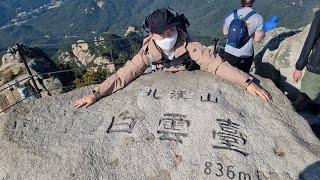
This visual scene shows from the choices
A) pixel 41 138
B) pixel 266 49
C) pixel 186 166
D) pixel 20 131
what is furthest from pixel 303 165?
pixel 266 49

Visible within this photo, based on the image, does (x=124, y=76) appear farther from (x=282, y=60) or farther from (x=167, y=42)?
(x=282, y=60)

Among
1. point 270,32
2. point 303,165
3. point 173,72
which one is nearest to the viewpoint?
point 303,165

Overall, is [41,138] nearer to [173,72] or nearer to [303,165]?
[173,72]

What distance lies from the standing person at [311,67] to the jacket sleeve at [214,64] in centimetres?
96

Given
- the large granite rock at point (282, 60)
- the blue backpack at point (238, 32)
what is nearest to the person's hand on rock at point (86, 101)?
the blue backpack at point (238, 32)

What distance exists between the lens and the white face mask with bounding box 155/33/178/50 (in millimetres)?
5746

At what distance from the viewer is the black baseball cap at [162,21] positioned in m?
5.50

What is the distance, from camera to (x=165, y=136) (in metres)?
5.39

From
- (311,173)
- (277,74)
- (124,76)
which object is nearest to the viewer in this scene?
(311,173)

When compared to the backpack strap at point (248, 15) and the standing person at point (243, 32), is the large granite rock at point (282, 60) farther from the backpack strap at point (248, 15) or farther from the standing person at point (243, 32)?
the backpack strap at point (248, 15)

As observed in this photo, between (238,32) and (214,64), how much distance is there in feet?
3.94

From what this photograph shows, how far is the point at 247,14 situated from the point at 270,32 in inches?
174

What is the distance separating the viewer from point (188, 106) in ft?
18.9

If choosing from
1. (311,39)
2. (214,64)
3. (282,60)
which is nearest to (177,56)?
(214,64)
